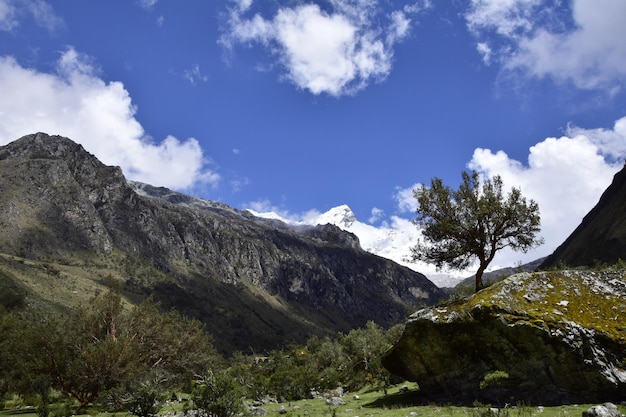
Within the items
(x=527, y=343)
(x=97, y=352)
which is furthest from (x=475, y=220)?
(x=97, y=352)

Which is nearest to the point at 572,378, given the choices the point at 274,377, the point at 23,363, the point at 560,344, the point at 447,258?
the point at 560,344

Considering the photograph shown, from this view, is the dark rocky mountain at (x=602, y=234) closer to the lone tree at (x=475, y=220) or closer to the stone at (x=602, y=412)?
the lone tree at (x=475, y=220)

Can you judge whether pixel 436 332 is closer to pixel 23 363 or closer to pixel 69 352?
pixel 69 352

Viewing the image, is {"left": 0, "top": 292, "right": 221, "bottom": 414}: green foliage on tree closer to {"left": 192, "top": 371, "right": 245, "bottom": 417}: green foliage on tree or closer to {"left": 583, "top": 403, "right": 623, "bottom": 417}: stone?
{"left": 192, "top": 371, "right": 245, "bottom": 417}: green foliage on tree

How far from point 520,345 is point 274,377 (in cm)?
2964

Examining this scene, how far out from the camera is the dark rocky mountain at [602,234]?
147 meters

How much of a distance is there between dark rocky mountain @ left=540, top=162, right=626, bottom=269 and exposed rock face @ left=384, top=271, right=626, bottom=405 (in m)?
128

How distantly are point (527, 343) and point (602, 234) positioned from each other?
6730 inches

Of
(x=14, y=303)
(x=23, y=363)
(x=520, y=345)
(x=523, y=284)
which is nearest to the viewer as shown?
(x=520, y=345)

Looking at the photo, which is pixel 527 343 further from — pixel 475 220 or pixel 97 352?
pixel 97 352

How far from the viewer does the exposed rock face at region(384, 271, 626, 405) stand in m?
19.0

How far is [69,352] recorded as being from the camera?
36.2 metres

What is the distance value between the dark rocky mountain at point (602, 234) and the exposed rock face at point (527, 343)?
420 feet

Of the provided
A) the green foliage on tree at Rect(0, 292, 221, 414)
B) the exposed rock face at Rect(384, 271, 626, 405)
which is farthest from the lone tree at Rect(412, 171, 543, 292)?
the green foliage on tree at Rect(0, 292, 221, 414)
